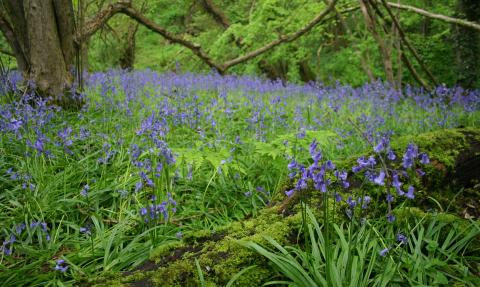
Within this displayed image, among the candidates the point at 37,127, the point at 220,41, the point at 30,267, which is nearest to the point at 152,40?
the point at 220,41

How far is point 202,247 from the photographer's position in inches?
82.9

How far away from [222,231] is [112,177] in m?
1.66

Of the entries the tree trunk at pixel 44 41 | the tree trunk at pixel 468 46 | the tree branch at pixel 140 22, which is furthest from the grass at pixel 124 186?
the tree trunk at pixel 468 46

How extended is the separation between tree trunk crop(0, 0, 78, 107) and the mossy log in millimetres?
3595

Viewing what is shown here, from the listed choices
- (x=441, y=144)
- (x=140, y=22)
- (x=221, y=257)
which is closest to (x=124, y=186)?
(x=221, y=257)

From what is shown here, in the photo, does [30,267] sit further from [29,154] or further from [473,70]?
[473,70]

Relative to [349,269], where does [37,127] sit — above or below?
above

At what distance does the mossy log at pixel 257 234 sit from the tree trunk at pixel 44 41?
3595mm

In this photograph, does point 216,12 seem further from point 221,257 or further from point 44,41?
point 221,257

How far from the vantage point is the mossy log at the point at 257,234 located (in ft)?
5.99

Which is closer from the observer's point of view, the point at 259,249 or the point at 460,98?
the point at 259,249

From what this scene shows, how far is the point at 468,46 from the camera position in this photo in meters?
7.93

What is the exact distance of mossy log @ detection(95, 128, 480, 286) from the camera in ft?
5.99

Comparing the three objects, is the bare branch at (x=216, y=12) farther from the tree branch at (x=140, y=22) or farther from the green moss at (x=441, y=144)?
the green moss at (x=441, y=144)
